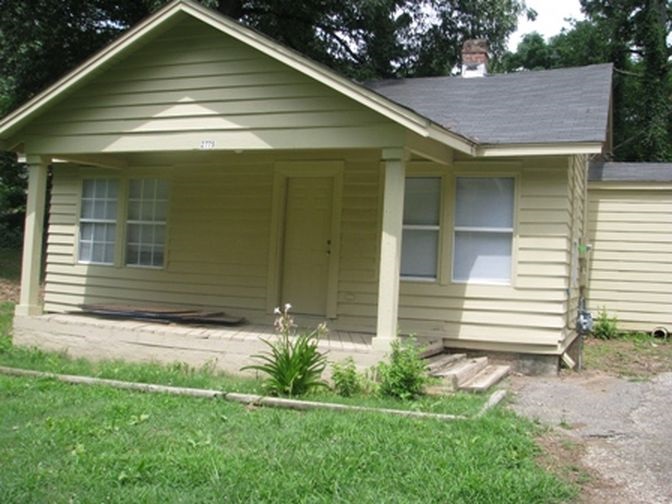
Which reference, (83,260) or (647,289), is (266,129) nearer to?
(83,260)

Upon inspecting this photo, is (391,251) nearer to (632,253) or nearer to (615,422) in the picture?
(615,422)

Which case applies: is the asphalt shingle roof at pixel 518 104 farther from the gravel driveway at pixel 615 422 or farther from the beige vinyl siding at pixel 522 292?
the gravel driveway at pixel 615 422

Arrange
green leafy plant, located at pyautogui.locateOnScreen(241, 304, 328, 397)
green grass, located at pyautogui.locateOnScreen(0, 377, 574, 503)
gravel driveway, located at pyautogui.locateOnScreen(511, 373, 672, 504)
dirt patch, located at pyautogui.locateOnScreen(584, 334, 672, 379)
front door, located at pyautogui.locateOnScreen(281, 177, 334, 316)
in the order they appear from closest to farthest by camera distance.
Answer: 1. green grass, located at pyautogui.locateOnScreen(0, 377, 574, 503)
2. gravel driveway, located at pyautogui.locateOnScreen(511, 373, 672, 504)
3. green leafy plant, located at pyautogui.locateOnScreen(241, 304, 328, 397)
4. dirt patch, located at pyautogui.locateOnScreen(584, 334, 672, 379)
5. front door, located at pyautogui.locateOnScreen(281, 177, 334, 316)

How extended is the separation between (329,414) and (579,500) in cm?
226

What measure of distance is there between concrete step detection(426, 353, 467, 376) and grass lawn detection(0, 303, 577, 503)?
Result: 3.30 ft

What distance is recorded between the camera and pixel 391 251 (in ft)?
23.2

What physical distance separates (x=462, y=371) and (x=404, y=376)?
46.2 inches

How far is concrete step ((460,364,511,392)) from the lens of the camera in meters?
6.86

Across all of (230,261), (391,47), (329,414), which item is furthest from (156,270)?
(391,47)

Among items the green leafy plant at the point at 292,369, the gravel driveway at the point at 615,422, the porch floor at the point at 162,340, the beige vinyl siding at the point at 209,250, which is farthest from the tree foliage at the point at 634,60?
the green leafy plant at the point at 292,369

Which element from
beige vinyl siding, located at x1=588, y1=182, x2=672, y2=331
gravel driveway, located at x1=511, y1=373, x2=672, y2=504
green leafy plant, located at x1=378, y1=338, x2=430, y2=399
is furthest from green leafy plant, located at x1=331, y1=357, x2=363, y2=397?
beige vinyl siding, located at x1=588, y1=182, x2=672, y2=331

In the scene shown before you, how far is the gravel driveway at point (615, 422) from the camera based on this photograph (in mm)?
4223

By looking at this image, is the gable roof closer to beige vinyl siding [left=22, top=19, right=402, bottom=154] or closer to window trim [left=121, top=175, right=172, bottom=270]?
beige vinyl siding [left=22, top=19, right=402, bottom=154]

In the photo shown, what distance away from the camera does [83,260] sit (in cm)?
1152
